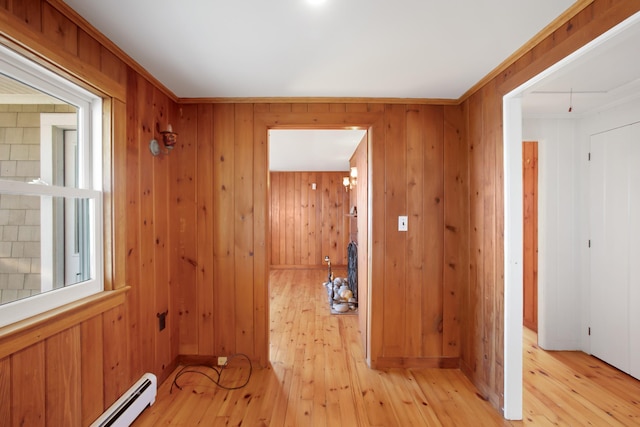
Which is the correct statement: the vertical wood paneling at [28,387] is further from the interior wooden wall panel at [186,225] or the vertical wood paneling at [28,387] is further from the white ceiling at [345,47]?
the white ceiling at [345,47]

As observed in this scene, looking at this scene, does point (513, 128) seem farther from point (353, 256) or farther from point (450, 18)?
point (353, 256)

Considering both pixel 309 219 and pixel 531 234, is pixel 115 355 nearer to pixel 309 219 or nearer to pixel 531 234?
pixel 531 234

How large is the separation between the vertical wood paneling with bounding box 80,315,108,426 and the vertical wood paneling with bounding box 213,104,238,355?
86 cm

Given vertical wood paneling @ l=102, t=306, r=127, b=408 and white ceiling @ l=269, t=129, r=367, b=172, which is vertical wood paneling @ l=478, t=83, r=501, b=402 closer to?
white ceiling @ l=269, t=129, r=367, b=172

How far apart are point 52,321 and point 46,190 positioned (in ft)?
2.03

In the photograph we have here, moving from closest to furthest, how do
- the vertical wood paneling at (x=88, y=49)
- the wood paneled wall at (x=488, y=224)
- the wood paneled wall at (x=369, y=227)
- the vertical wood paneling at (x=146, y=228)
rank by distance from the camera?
the vertical wood paneling at (x=88, y=49) < the wood paneled wall at (x=488, y=224) < the vertical wood paneling at (x=146, y=228) < the wood paneled wall at (x=369, y=227)

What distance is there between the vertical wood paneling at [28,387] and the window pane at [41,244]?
251 mm

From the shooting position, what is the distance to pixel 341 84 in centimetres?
201

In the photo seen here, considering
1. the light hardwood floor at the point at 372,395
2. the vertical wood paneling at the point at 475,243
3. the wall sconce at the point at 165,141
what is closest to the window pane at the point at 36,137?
the wall sconce at the point at 165,141

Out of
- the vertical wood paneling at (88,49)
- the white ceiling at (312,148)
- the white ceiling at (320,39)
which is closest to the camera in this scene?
the white ceiling at (320,39)

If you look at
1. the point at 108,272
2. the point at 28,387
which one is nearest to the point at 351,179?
the point at 108,272

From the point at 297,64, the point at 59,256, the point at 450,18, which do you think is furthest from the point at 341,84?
the point at 59,256

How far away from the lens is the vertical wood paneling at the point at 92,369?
1387mm

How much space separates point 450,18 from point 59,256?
7.69 feet
